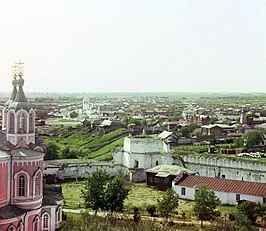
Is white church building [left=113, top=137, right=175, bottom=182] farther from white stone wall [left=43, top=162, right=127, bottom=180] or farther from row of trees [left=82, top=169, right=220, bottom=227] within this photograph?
row of trees [left=82, top=169, right=220, bottom=227]

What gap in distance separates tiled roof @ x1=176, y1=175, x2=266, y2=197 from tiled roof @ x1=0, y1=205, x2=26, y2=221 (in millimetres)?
12430

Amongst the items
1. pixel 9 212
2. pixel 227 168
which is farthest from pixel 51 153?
pixel 9 212

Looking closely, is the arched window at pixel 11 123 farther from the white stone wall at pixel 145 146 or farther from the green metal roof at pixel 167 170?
the white stone wall at pixel 145 146

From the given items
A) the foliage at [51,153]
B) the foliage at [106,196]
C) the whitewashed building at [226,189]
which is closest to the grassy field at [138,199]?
the whitewashed building at [226,189]

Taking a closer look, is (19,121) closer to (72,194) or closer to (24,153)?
(24,153)

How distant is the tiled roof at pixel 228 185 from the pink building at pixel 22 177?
10.4m

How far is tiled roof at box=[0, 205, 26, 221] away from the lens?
1885 cm

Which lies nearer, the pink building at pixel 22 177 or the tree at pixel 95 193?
the pink building at pixel 22 177

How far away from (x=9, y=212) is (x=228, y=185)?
1389 cm

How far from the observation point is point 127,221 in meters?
22.6

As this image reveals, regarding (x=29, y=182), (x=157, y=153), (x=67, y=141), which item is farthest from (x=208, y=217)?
(x=67, y=141)

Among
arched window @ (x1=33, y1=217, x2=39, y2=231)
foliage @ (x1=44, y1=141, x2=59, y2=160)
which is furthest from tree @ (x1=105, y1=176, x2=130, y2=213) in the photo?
foliage @ (x1=44, y1=141, x2=59, y2=160)

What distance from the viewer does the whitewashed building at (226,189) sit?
27062mm

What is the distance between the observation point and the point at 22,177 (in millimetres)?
20016
